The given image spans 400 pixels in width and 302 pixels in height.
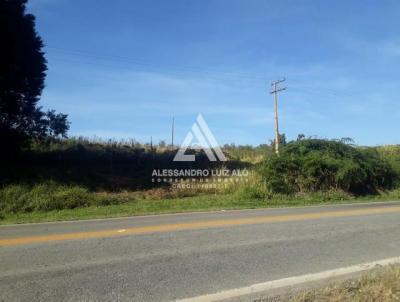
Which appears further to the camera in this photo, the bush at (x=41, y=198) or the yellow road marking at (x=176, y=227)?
the bush at (x=41, y=198)

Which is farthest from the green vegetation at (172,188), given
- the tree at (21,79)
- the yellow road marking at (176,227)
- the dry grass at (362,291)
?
the dry grass at (362,291)

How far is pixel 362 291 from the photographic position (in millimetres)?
4828

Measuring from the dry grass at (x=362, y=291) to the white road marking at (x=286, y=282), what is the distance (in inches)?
19.7

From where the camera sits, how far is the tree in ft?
66.4

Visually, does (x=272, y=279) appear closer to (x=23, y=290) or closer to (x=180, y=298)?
(x=180, y=298)

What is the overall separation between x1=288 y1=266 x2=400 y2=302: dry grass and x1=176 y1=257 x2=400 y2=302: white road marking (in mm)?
502

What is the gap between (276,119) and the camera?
104 feet

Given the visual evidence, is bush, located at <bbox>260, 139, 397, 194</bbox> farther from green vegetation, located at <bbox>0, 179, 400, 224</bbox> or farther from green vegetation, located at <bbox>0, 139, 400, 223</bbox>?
green vegetation, located at <bbox>0, 179, 400, 224</bbox>

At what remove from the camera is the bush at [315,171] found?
20062 mm

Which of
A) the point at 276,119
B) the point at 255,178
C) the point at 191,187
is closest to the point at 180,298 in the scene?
the point at 255,178

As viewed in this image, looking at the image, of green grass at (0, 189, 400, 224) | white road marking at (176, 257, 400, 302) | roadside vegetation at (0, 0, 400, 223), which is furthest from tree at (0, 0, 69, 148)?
white road marking at (176, 257, 400, 302)

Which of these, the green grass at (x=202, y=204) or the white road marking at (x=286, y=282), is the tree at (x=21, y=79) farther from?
the white road marking at (x=286, y=282)

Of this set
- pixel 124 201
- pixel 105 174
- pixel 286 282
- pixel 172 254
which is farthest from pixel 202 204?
pixel 286 282

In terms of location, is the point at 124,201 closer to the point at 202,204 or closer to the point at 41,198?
the point at 41,198
